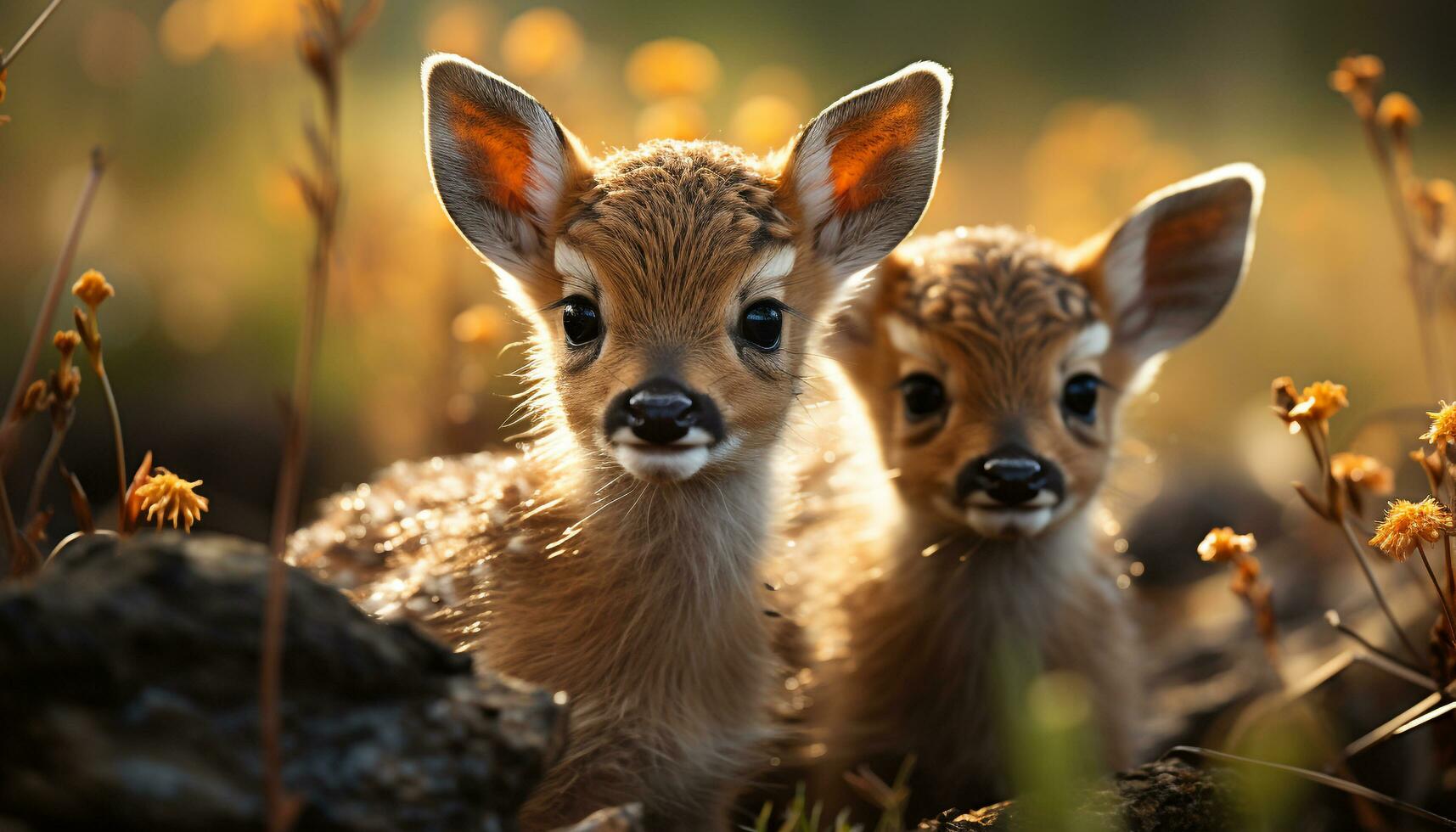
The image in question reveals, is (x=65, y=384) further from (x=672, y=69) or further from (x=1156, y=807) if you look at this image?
(x=672, y=69)

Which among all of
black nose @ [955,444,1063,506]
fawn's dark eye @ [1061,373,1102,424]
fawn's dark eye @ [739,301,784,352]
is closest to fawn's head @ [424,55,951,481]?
fawn's dark eye @ [739,301,784,352]

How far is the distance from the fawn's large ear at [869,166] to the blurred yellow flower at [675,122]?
1.18 metres

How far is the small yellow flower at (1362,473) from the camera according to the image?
2.76 m

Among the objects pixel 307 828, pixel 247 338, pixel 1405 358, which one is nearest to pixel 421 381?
pixel 247 338

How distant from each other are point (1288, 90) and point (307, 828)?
21.7 ft

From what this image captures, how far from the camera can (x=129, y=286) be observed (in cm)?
560

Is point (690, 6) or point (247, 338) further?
point (690, 6)

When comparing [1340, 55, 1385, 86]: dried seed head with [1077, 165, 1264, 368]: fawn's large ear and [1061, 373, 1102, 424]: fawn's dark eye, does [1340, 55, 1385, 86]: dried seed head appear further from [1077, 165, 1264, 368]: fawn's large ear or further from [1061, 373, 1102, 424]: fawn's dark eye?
[1061, 373, 1102, 424]: fawn's dark eye

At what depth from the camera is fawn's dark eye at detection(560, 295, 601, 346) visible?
3.07 metres

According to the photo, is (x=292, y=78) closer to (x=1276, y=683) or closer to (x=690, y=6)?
(x=690, y=6)

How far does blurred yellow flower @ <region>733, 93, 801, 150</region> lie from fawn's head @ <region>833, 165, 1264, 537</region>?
1.01m

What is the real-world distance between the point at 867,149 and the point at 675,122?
136 cm

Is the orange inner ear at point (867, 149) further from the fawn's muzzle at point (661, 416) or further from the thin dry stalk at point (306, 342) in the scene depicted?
the thin dry stalk at point (306, 342)

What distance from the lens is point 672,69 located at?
15.3 ft
